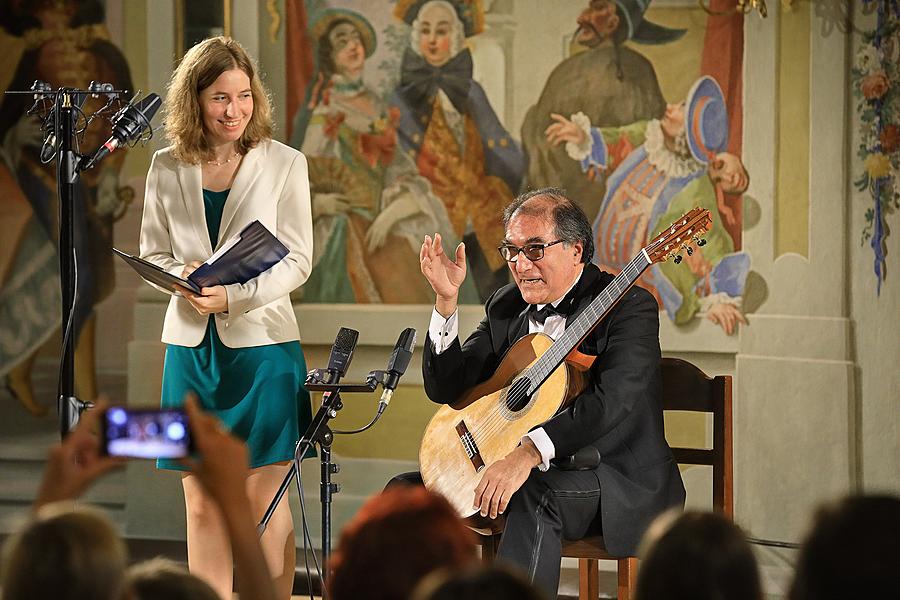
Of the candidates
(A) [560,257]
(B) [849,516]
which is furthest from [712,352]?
(B) [849,516]

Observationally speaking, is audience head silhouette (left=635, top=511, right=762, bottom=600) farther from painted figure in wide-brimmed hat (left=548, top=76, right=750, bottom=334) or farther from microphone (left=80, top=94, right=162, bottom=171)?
painted figure in wide-brimmed hat (left=548, top=76, right=750, bottom=334)

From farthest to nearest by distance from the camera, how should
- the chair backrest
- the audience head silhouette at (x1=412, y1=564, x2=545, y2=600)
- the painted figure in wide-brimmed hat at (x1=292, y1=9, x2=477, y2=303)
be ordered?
the painted figure in wide-brimmed hat at (x1=292, y1=9, x2=477, y2=303), the chair backrest, the audience head silhouette at (x1=412, y1=564, x2=545, y2=600)

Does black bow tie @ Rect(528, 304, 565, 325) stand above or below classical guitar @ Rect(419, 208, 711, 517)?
above

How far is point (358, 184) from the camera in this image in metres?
6.44

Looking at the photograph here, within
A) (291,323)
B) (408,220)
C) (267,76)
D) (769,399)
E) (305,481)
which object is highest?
(267,76)

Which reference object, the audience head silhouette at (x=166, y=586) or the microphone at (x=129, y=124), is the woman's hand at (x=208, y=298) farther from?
the audience head silhouette at (x=166, y=586)

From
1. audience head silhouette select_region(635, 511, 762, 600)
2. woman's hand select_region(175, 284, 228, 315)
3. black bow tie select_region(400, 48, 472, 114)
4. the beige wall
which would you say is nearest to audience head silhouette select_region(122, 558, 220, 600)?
audience head silhouette select_region(635, 511, 762, 600)

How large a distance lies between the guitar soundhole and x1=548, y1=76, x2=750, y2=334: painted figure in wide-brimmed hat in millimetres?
2345

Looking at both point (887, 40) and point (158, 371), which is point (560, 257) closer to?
point (887, 40)

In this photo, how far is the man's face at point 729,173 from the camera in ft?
19.6

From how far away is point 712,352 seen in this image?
19.9ft

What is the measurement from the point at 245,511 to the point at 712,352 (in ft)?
15.0

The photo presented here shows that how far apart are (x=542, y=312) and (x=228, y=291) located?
3.42 feet

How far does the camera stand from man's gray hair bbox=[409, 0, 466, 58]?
A: 20.6 ft
